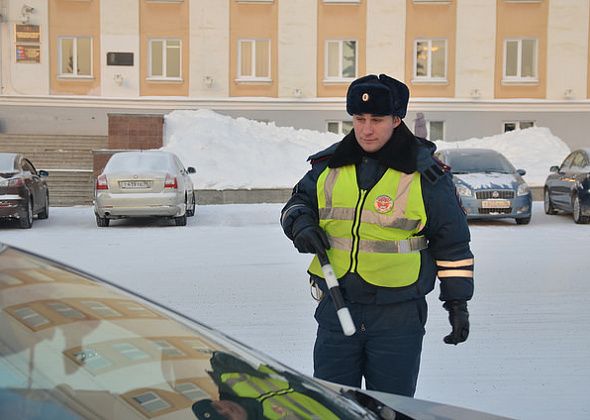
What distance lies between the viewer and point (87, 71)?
1124 inches

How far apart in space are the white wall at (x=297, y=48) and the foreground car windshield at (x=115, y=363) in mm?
26167

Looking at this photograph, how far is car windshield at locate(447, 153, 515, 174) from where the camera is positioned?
1658 centimetres

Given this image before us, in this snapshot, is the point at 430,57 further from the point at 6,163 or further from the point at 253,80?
the point at 6,163

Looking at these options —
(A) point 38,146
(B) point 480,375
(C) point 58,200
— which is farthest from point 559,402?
(A) point 38,146

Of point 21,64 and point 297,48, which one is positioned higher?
point 297,48

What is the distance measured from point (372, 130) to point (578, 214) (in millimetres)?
13391

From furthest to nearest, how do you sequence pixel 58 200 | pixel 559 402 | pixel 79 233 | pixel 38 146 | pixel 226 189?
pixel 38 146 < pixel 58 200 < pixel 226 189 < pixel 79 233 < pixel 559 402

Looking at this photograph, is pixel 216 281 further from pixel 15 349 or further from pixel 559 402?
pixel 15 349

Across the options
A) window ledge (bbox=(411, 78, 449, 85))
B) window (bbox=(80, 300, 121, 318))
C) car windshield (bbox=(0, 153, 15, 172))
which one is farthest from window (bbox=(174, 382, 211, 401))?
window ledge (bbox=(411, 78, 449, 85))

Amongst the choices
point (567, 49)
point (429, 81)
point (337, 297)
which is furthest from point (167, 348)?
point (567, 49)

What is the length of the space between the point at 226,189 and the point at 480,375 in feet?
47.8

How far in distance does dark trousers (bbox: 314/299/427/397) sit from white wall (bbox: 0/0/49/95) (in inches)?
1043

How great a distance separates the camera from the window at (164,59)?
2852 cm

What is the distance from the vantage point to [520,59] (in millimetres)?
28922
